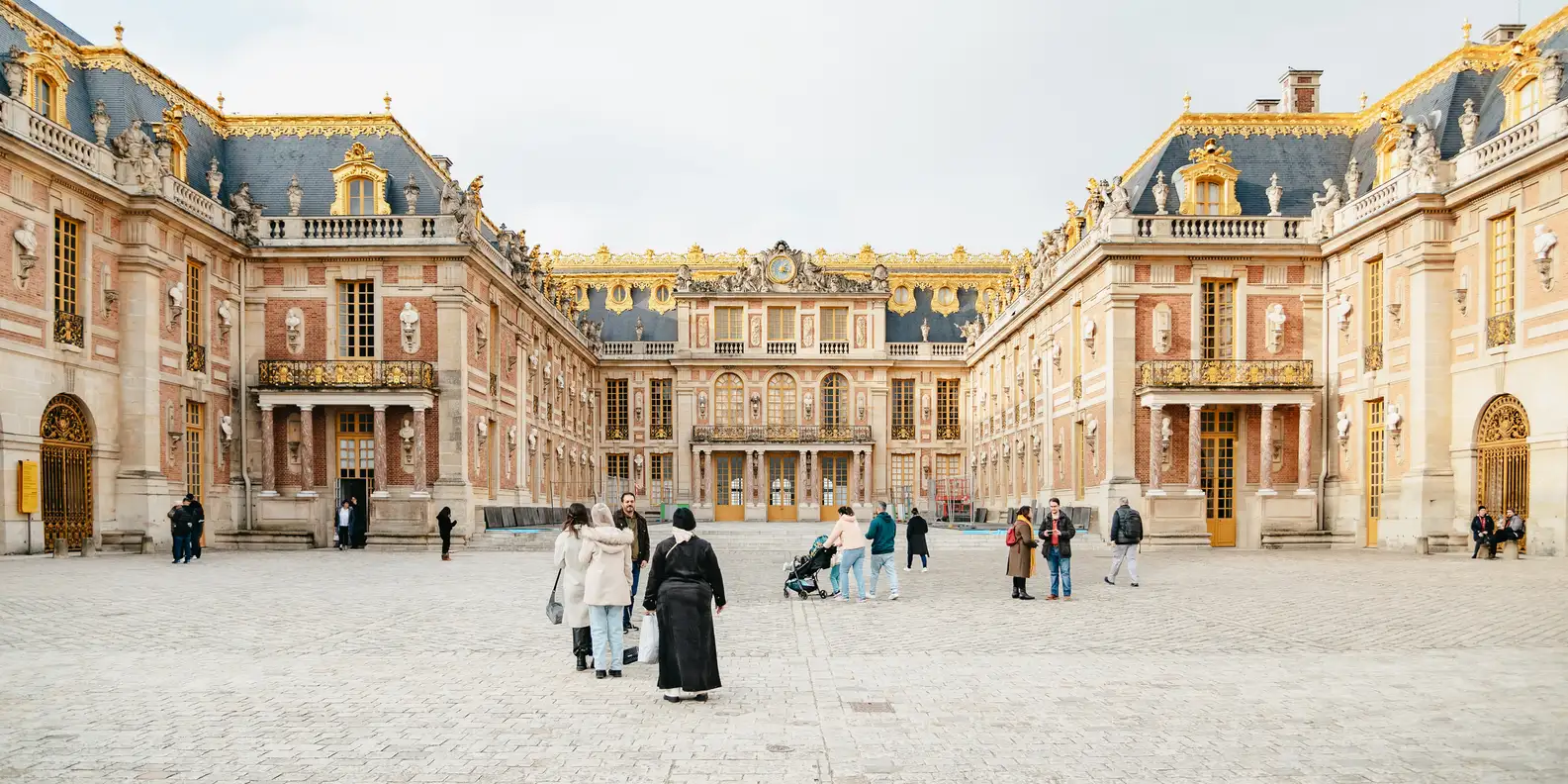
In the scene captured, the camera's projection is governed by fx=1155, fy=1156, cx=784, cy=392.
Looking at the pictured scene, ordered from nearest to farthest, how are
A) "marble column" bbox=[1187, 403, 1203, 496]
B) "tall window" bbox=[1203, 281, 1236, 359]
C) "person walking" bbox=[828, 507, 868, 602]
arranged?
1. "person walking" bbox=[828, 507, 868, 602]
2. "marble column" bbox=[1187, 403, 1203, 496]
3. "tall window" bbox=[1203, 281, 1236, 359]

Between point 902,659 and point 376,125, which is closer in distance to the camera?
point 902,659

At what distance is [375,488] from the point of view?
1114 inches

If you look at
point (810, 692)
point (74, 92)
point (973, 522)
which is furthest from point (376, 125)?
point (810, 692)

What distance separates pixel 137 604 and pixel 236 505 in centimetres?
1535

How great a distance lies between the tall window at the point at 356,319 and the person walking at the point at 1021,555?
19.4m

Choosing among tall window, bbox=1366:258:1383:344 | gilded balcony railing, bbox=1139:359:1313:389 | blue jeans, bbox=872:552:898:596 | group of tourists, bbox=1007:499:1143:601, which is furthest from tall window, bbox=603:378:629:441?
group of tourists, bbox=1007:499:1143:601

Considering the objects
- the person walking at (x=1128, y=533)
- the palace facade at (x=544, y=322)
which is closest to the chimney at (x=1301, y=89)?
the palace facade at (x=544, y=322)

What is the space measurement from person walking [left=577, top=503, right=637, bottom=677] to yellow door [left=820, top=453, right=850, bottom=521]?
4694 cm

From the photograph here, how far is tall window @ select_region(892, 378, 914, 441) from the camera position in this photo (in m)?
57.5

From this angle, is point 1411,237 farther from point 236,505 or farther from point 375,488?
point 236,505

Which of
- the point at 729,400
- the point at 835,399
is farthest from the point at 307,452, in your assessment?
the point at 835,399

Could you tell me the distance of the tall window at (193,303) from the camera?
2666 cm

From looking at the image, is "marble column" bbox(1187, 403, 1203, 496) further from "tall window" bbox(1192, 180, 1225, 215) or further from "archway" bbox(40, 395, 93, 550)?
"archway" bbox(40, 395, 93, 550)

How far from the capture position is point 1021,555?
15633 millimetres
